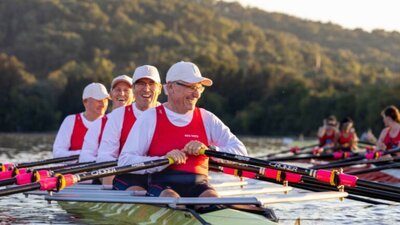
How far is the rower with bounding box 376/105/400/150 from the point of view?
1798cm

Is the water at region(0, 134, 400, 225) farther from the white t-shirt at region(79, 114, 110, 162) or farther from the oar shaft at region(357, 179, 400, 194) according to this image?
the oar shaft at region(357, 179, 400, 194)

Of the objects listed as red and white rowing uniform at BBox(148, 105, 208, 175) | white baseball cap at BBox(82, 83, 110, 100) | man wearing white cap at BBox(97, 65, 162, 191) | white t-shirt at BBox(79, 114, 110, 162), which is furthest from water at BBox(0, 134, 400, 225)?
red and white rowing uniform at BBox(148, 105, 208, 175)

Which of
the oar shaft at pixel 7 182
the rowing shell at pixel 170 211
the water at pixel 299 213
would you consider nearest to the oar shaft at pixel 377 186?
the rowing shell at pixel 170 211

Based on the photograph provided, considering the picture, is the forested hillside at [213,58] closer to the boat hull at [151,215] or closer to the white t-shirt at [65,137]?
the white t-shirt at [65,137]

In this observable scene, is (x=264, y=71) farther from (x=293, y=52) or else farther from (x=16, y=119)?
(x=293, y=52)

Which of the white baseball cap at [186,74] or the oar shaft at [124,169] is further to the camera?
the white baseball cap at [186,74]

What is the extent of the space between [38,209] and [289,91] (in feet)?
234

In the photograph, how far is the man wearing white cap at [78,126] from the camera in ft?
43.6

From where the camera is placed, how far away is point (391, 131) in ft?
60.0

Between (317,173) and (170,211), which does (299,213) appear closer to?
(317,173)

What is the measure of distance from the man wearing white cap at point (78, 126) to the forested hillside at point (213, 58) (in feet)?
158

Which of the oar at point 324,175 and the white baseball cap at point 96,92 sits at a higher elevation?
the white baseball cap at point 96,92

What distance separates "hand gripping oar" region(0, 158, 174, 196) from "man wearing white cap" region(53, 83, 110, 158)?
4798mm

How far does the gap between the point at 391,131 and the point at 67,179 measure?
11.2m
